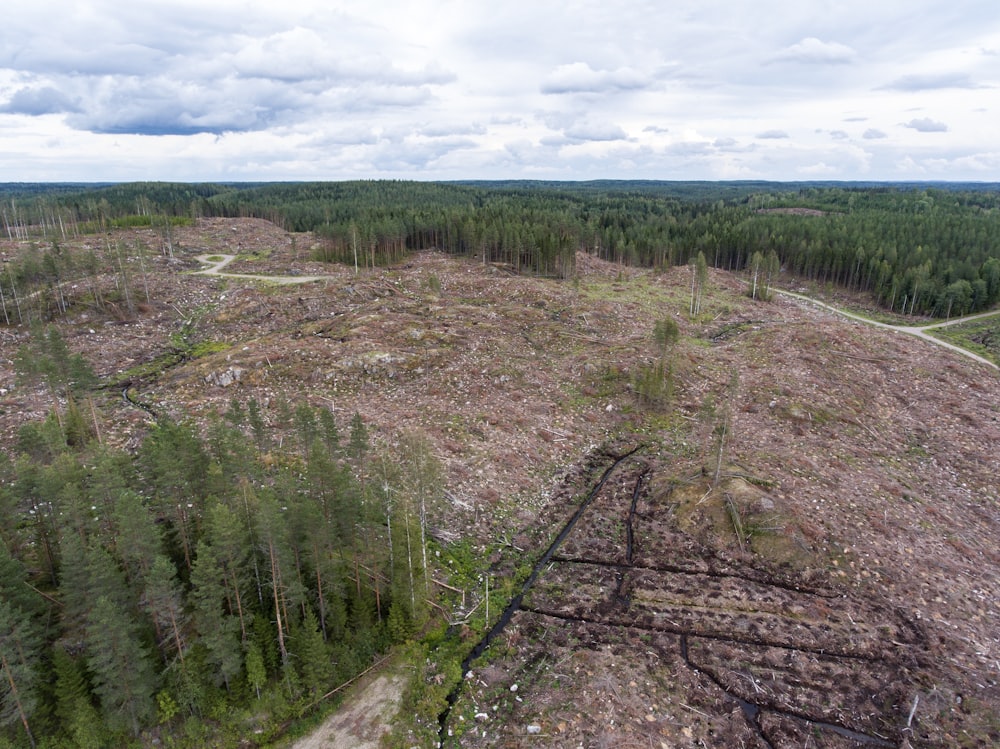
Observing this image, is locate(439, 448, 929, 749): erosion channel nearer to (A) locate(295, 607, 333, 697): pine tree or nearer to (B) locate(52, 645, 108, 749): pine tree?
(A) locate(295, 607, 333, 697): pine tree

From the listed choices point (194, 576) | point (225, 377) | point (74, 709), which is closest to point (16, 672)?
point (74, 709)

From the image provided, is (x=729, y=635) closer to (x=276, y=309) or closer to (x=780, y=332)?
(x=780, y=332)

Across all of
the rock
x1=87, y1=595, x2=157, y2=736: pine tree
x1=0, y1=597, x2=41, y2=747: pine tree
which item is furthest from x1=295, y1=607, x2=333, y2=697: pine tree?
the rock

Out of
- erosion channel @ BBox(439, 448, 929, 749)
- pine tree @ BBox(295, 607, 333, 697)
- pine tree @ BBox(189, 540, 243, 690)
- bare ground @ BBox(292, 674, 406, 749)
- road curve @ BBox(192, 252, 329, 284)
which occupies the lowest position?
bare ground @ BBox(292, 674, 406, 749)

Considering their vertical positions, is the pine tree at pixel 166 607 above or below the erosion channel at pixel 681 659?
above

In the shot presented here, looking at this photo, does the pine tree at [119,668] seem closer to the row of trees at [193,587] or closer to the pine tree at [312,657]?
the row of trees at [193,587]

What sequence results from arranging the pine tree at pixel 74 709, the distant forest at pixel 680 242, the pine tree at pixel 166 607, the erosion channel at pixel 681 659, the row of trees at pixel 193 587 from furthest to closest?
the distant forest at pixel 680 242 → the erosion channel at pixel 681 659 → the pine tree at pixel 166 607 → the row of trees at pixel 193 587 → the pine tree at pixel 74 709

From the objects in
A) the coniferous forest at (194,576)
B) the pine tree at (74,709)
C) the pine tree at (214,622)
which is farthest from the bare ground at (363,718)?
the pine tree at (74,709)
